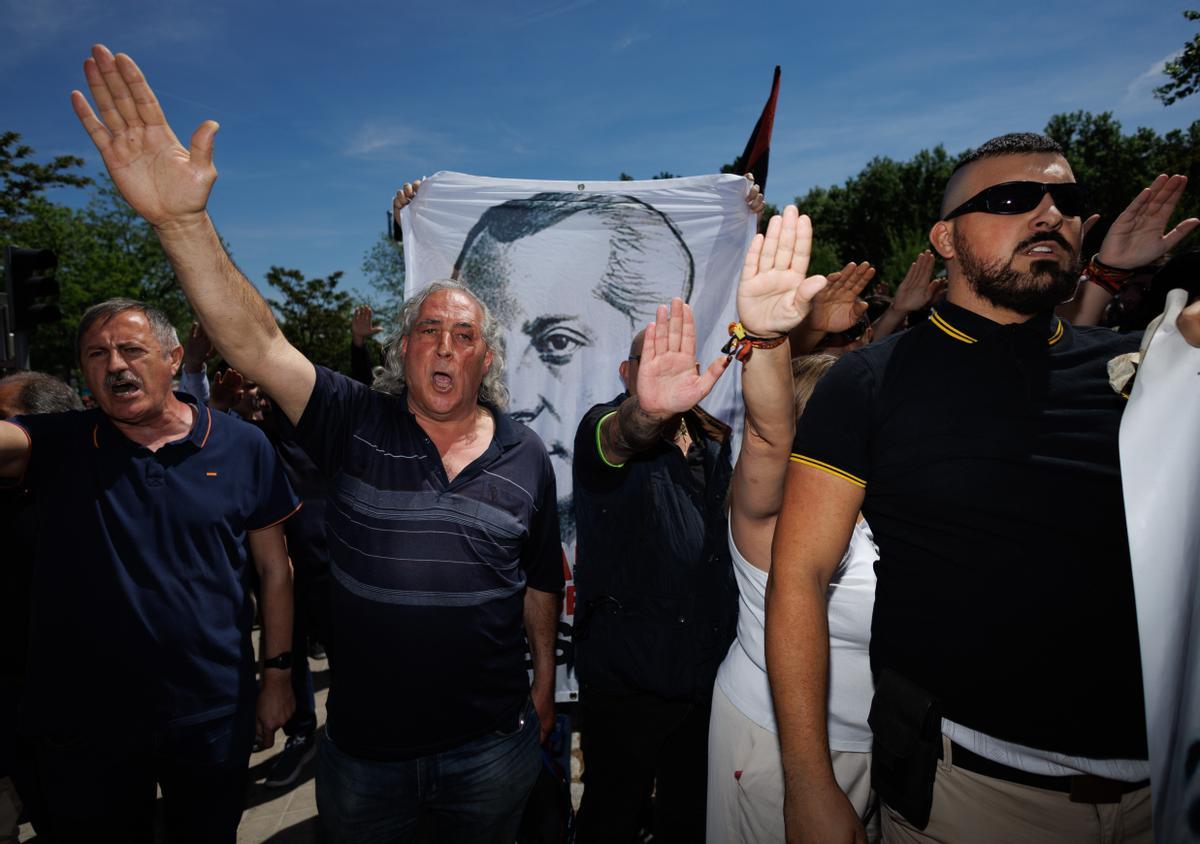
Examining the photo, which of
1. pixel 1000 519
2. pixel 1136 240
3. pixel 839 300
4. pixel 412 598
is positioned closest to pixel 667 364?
pixel 1000 519

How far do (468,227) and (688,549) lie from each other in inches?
95.3

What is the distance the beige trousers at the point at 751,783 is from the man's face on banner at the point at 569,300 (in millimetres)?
2052

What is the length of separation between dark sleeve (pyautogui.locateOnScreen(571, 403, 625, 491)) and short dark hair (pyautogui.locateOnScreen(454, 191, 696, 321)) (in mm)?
1682

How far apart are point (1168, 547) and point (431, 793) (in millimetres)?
2099

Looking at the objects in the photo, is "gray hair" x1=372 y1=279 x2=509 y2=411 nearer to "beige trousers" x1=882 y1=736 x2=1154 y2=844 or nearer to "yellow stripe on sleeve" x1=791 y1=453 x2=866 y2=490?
"yellow stripe on sleeve" x1=791 y1=453 x2=866 y2=490

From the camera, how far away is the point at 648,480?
8.21 ft

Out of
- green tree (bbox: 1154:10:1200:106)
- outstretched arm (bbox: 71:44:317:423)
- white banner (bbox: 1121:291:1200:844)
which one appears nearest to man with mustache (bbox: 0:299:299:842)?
outstretched arm (bbox: 71:44:317:423)

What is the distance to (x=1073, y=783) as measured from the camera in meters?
1.52

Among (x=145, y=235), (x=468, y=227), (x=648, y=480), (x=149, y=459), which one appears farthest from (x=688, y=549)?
(x=145, y=235)

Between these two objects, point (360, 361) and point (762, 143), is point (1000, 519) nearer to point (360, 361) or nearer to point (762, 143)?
point (762, 143)

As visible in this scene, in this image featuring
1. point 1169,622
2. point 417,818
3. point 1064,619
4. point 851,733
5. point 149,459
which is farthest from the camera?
point 149,459

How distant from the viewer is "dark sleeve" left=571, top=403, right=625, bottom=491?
7.72 feet

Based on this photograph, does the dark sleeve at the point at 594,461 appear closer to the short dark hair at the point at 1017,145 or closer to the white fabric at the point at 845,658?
the white fabric at the point at 845,658

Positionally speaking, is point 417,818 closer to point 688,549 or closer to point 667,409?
point 688,549
